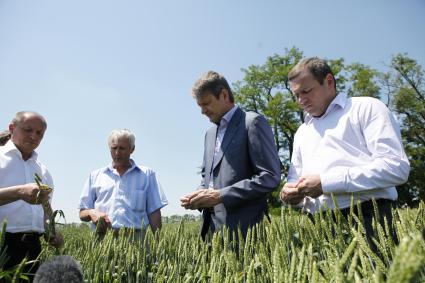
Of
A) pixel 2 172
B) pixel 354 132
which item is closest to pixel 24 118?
pixel 2 172

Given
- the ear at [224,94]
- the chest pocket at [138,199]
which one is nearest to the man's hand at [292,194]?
the ear at [224,94]

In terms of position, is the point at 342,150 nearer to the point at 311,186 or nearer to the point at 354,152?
the point at 354,152

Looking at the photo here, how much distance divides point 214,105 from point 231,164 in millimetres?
561

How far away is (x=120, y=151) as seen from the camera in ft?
14.8

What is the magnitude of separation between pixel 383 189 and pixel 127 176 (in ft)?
10.2

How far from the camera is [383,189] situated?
227 centimetres

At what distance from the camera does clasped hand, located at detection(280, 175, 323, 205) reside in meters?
2.20

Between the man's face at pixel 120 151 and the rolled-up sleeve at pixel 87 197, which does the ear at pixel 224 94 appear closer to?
the man's face at pixel 120 151

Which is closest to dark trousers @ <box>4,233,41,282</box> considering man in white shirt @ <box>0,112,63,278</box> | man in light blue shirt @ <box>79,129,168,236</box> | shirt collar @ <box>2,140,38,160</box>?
man in white shirt @ <box>0,112,63,278</box>

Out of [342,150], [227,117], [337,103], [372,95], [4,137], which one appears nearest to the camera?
[342,150]

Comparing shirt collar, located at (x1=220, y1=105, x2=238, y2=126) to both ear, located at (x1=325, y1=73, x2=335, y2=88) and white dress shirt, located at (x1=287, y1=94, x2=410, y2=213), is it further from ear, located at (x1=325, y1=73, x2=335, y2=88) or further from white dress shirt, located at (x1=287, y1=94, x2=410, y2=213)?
ear, located at (x1=325, y1=73, x2=335, y2=88)

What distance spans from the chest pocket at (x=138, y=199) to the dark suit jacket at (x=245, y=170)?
1551 mm

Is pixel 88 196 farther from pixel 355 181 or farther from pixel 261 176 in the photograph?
pixel 355 181

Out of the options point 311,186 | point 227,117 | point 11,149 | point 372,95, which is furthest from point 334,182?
point 372,95
